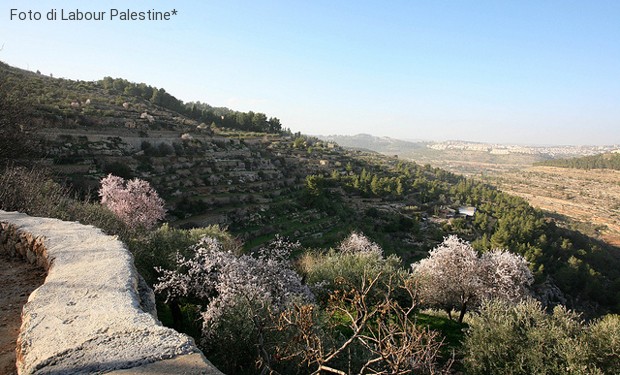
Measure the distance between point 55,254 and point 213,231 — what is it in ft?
48.4

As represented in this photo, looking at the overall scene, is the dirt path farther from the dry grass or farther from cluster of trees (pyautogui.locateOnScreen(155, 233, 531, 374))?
the dry grass

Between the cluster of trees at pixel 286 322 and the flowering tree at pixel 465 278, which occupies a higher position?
the cluster of trees at pixel 286 322

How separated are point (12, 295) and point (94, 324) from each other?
10.1 ft

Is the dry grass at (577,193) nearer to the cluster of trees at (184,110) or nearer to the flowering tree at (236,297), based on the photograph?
the cluster of trees at (184,110)

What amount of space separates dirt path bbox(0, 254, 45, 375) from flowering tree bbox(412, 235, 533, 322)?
17820mm

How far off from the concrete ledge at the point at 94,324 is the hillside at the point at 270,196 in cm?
1753

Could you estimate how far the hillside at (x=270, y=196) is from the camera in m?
35.6

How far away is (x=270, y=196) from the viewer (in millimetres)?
46812

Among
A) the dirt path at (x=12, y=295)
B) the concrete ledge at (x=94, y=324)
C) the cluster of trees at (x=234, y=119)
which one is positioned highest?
the cluster of trees at (x=234, y=119)

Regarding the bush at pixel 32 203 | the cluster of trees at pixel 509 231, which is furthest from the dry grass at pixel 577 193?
the bush at pixel 32 203

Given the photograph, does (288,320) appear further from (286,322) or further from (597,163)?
(597,163)

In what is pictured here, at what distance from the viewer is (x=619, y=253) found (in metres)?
63.4

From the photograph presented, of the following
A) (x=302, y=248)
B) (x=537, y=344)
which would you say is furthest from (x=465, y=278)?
(x=302, y=248)

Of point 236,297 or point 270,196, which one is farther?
point 270,196
